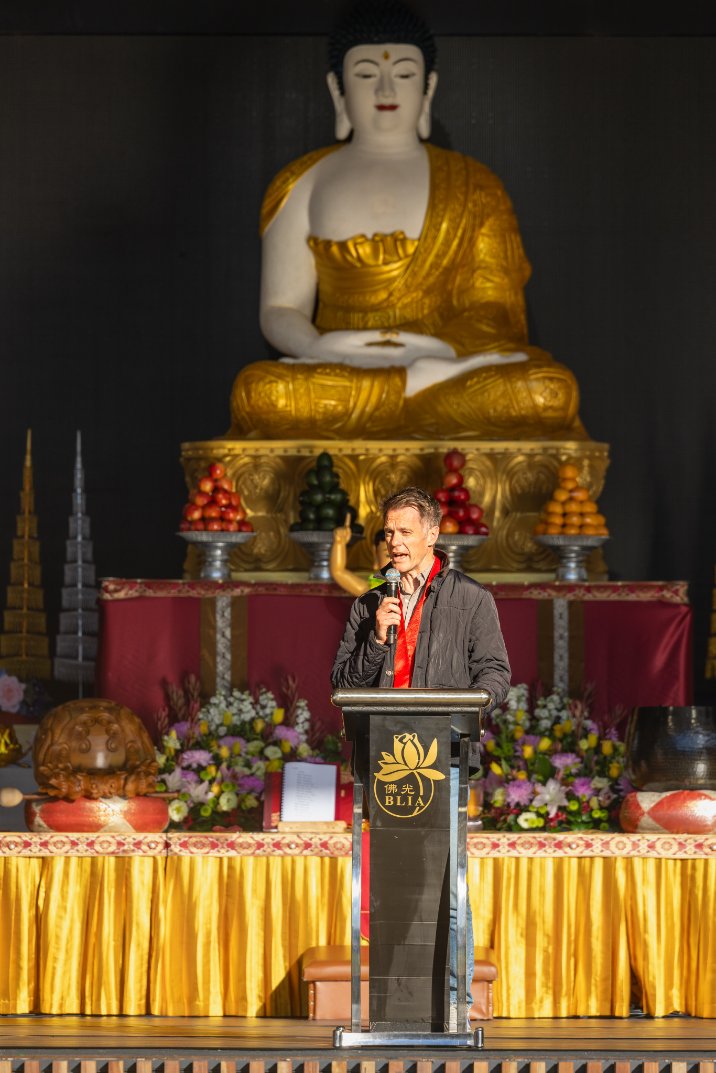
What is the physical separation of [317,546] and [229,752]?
1201mm

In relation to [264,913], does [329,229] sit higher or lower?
higher

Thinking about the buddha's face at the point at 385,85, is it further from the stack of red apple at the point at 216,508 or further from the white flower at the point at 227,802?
the white flower at the point at 227,802

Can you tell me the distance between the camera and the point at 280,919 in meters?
4.72

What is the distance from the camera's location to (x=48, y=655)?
7.73m

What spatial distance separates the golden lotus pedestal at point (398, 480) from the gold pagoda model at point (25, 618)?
987 millimetres

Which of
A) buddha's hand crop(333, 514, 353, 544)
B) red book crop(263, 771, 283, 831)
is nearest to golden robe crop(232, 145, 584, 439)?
buddha's hand crop(333, 514, 353, 544)

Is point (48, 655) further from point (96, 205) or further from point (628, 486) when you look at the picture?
point (628, 486)

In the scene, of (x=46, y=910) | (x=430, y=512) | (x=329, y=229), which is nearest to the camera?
(x=430, y=512)

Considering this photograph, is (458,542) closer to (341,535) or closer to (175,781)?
(341,535)

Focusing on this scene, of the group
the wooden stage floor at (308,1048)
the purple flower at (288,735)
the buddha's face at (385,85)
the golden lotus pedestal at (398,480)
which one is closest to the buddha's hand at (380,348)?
the golden lotus pedestal at (398,480)

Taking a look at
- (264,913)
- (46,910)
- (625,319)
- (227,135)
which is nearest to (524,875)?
(264,913)

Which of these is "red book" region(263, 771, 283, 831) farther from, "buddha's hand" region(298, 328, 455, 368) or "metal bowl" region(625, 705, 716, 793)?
"buddha's hand" region(298, 328, 455, 368)

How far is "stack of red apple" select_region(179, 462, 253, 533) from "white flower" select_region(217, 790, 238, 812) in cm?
132

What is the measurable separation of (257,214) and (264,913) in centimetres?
427
